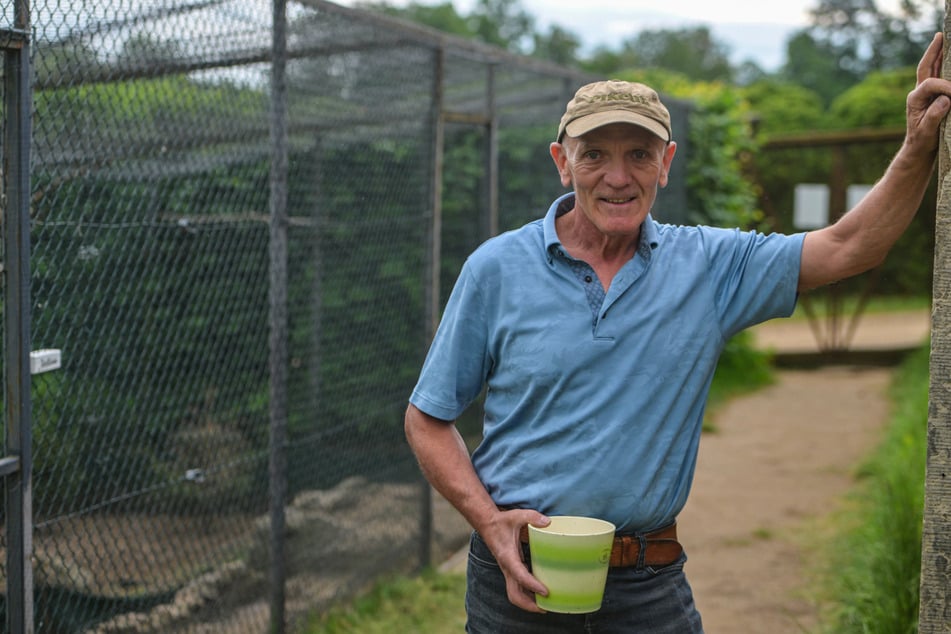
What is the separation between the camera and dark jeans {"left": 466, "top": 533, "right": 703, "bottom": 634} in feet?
7.59

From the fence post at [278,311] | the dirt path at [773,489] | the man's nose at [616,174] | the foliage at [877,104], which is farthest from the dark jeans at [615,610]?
the foliage at [877,104]

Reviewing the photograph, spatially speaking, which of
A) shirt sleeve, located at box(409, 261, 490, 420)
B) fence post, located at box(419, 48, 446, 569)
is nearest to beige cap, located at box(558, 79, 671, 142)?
shirt sleeve, located at box(409, 261, 490, 420)

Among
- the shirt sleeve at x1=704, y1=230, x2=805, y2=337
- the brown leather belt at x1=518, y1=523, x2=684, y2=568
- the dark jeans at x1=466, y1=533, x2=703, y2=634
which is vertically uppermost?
the shirt sleeve at x1=704, y1=230, x2=805, y2=337

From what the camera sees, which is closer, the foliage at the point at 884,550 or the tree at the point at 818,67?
the foliage at the point at 884,550

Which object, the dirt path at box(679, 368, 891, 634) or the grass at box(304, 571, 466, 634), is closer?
the grass at box(304, 571, 466, 634)

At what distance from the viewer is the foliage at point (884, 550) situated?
13.0 ft

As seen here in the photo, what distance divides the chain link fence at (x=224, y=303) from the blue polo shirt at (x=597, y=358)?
1.36m

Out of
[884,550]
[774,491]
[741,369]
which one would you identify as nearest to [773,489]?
[774,491]

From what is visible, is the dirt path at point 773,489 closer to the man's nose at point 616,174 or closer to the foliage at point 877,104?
the man's nose at point 616,174

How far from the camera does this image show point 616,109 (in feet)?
7.50

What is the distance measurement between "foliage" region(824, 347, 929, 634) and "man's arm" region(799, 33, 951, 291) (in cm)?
197

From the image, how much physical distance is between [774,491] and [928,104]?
18.6 feet

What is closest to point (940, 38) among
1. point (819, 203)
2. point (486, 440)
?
point (486, 440)

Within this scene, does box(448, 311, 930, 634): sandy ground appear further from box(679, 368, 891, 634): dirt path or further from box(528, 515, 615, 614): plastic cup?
box(528, 515, 615, 614): plastic cup
